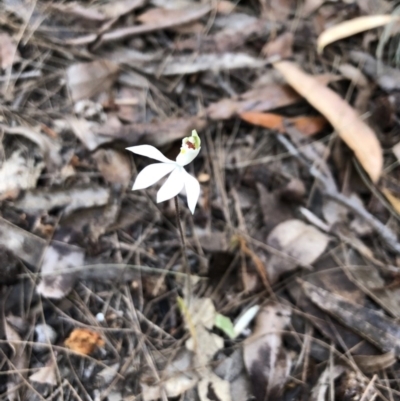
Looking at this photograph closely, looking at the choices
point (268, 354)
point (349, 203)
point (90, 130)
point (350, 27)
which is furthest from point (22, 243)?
point (350, 27)

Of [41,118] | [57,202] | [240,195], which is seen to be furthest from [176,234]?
[41,118]

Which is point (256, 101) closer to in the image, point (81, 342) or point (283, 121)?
point (283, 121)

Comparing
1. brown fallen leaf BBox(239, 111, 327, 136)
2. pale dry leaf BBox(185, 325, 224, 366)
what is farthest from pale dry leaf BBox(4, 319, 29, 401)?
brown fallen leaf BBox(239, 111, 327, 136)

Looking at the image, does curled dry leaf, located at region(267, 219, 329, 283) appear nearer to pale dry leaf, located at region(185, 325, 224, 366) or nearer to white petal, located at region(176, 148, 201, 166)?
pale dry leaf, located at region(185, 325, 224, 366)

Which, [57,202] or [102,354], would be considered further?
[57,202]

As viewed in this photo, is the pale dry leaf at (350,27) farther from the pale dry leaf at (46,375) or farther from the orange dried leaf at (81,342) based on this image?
the pale dry leaf at (46,375)

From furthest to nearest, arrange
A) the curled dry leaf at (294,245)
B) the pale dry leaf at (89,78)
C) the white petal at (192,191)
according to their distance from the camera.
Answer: the pale dry leaf at (89,78) → the curled dry leaf at (294,245) → the white petal at (192,191)

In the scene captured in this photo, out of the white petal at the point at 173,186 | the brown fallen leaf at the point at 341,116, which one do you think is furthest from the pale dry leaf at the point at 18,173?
the brown fallen leaf at the point at 341,116

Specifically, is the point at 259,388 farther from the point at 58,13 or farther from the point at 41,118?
the point at 58,13
